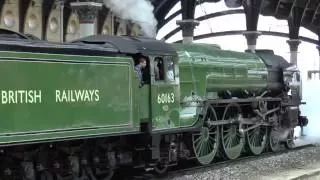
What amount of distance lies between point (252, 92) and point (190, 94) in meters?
3.92

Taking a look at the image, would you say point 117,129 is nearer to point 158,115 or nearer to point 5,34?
point 158,115

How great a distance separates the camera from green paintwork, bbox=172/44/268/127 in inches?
529

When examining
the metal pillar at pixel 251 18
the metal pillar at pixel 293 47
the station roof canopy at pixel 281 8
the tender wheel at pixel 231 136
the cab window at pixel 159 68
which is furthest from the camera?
the metal pillar at pixel 293 47

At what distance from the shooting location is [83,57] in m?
9.88

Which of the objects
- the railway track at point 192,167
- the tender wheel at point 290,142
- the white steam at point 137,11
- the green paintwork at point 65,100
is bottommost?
the railway track at point 192,167

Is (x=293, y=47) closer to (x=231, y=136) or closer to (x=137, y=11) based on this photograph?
(x=137, y=11)

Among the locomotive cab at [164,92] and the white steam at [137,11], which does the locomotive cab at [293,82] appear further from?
the locomotive cab at [164,92]

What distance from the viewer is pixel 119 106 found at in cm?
1071

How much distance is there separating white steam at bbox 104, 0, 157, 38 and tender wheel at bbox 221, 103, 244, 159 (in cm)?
453

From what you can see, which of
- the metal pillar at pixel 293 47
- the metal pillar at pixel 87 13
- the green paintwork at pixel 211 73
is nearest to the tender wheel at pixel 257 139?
the green paintwork at pixel 211 73

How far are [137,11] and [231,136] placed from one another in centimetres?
512

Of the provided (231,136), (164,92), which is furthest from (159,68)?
(231,136)

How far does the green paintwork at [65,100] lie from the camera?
8453 millimetres

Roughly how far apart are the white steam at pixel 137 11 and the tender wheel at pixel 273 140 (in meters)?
4.95
